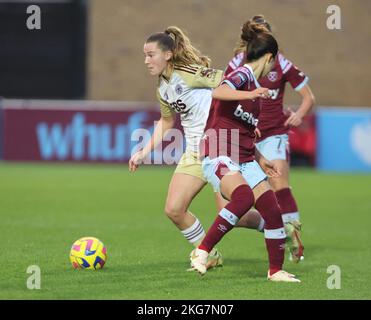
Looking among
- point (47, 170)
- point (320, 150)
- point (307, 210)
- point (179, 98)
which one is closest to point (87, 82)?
point (47, 170)

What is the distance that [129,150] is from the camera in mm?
20219

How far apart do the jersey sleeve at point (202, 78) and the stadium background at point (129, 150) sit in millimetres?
1544

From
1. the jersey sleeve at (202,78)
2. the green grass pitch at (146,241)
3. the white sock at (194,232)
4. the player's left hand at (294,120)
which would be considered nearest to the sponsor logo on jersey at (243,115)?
the jersey sleeve at (202,78)

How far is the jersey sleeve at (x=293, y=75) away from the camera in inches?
367

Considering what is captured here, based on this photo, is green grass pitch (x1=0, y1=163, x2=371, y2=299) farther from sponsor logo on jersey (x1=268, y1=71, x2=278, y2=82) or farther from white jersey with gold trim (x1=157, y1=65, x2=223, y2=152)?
sponsor logo on jersey (x1=268, y1=71, x2=278, y2=82)

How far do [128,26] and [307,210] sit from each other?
11.8 metres

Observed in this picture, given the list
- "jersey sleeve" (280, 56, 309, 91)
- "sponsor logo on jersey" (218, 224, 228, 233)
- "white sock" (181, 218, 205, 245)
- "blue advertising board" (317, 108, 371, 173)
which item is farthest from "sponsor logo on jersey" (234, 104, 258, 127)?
"blue advertising board" (317, 108, 371, 173)

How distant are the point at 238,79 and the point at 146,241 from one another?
10.8 ft

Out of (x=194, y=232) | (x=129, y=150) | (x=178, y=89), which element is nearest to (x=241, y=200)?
(x=194, y=232)

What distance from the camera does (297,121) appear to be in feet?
29.8

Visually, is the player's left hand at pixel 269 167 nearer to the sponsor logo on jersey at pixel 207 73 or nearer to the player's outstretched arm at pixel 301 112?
the sponsor logo on jersey at pixel 207 73

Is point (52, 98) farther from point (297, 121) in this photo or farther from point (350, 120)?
point (297, 121)

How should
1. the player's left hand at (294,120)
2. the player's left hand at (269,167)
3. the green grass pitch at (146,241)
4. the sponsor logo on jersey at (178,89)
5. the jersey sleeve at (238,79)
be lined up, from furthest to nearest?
the player's left hand at (294,120) < the sponsor logo on jersey at (178,89) < the player's left hand at (269,167) < the jersey sleeve at (238,79) < the green grass pitch at (146,241)

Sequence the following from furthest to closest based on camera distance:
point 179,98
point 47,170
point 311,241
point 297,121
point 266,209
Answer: point 47,170
point 311,241
point 297,121
point 179,98
point 266,209
